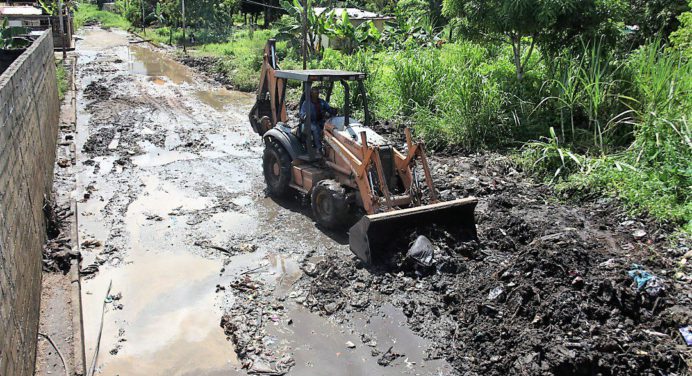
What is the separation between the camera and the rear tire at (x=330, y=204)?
8094 mm

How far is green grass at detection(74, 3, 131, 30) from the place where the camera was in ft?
157

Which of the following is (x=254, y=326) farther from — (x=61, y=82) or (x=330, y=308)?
(x=61, y=82)

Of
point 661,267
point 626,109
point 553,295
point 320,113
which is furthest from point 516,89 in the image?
point 553,295

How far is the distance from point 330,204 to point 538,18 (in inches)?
218

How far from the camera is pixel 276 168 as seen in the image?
977 cm

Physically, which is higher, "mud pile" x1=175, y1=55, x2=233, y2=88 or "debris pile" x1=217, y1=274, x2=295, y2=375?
"mud pile" x1=175, y1=55, x2=233, y2=88

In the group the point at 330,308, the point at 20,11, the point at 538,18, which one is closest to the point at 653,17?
the point at 538,18

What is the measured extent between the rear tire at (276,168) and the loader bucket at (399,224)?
2.39 metres

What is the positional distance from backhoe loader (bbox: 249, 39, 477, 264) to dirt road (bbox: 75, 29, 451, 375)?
562 millimetres

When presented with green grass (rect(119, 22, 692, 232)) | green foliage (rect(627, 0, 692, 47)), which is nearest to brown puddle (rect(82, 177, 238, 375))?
green grass (rect(119, 22, 692, 232))

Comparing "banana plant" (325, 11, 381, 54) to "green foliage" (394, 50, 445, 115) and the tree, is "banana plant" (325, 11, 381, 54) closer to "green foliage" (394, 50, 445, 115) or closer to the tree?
"green foliage" (394, 50, 445, 115)

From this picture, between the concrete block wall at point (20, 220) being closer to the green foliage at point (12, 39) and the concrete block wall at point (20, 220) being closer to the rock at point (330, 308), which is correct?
the rock at point (330, 308)

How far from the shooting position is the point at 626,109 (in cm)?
1029

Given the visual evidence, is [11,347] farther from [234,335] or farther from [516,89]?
[516,89]
